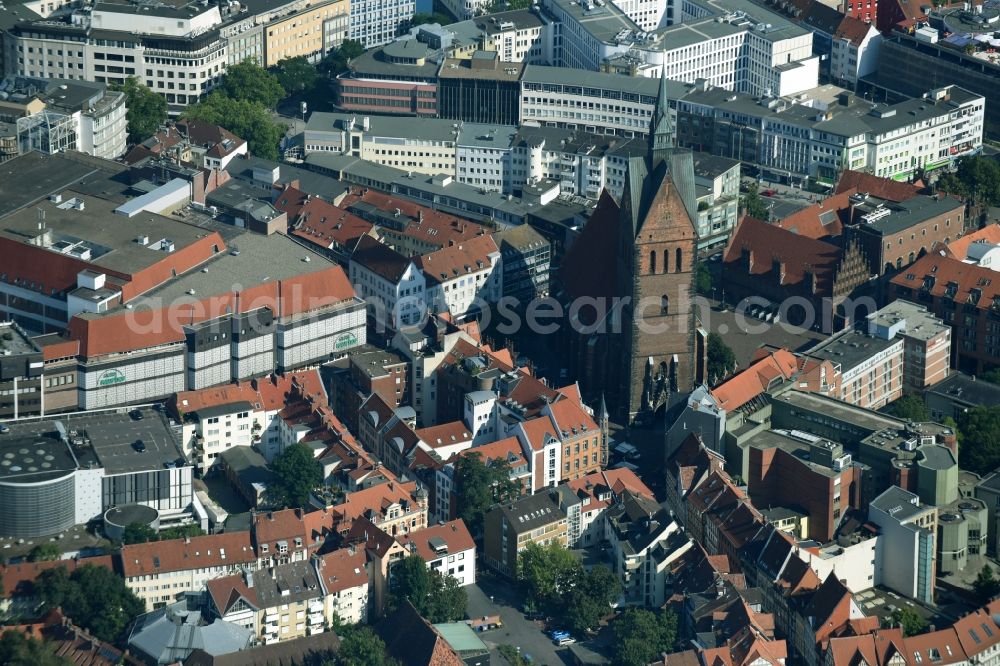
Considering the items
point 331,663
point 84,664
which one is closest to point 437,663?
point 331,663

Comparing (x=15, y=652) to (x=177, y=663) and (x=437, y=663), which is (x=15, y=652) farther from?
(x=437, y=663)

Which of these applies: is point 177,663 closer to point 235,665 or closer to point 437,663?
point 235,665

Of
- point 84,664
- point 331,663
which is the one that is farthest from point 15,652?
point 331,663

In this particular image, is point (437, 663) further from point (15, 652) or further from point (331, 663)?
point (15, 652)

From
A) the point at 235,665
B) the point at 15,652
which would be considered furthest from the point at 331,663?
the point at 15,652
